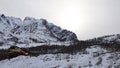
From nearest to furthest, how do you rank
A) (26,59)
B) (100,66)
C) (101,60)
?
(100,66) → (101,60) → (26,59)

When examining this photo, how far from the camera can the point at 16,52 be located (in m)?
43.2

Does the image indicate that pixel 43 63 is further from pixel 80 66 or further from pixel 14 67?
pixel 80 66

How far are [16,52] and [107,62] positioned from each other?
65.5 ft

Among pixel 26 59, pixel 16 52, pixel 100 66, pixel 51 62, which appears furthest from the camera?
pixel 16 52

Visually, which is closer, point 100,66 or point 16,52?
point 100,66

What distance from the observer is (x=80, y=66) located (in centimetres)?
2767

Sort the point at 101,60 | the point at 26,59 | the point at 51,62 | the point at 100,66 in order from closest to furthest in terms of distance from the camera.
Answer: the point at 100,66, the point at 101,60, the point at 51,62, the point at 26,59

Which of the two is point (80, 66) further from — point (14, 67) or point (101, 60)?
point (14, 67)

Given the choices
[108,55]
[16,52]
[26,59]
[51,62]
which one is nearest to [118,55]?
[108,55]

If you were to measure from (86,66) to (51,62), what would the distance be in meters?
6.04

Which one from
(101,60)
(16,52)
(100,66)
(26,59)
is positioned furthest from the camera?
(16,52)

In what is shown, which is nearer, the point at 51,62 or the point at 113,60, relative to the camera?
the point at 113,60

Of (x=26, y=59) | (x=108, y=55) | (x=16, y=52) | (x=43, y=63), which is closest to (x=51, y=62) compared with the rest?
(x=43, y=63)

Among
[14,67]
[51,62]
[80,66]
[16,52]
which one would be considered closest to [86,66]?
[80,66]
